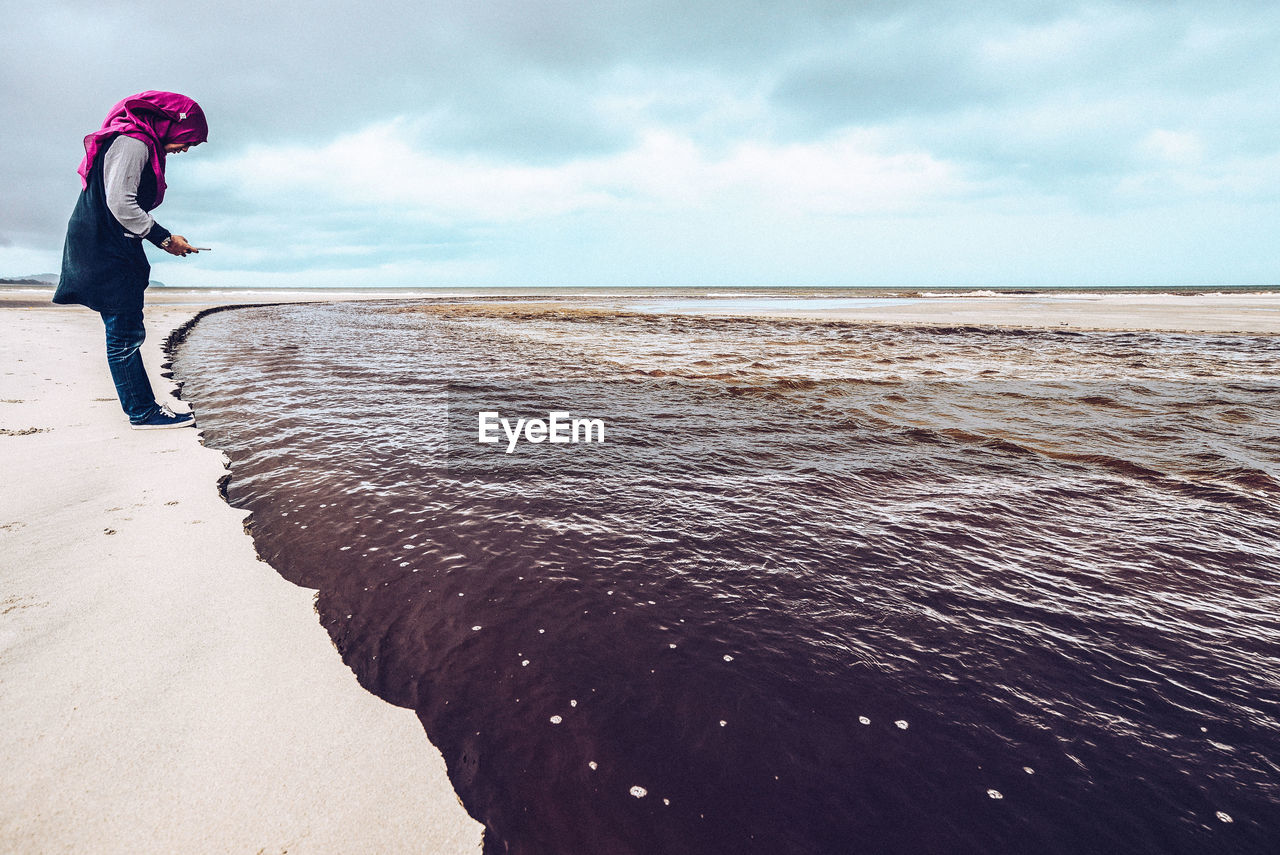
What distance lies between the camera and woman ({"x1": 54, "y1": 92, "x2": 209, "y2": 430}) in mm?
4828

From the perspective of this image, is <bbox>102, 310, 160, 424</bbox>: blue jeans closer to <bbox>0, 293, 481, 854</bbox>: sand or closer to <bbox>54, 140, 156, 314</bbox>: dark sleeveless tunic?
<bbox>54, 140, 156, 314</bbox>: dark sleeveless tunic

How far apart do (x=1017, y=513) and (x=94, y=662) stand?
5.16 meters

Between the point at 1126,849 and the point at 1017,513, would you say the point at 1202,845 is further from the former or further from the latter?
the point at 1017,513

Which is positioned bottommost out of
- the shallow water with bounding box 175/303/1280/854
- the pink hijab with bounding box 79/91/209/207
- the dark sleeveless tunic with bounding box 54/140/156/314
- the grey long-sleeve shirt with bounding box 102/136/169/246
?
the shallow water with bounding box 175/303/1280/854

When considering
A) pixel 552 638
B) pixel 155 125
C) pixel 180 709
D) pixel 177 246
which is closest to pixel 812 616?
pixel 552 638

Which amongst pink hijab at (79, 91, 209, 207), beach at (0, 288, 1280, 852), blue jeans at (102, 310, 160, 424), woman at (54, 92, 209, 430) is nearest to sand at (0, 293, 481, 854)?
beach at (0, 288, 1280, 852)

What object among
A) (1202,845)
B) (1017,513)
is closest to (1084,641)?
(1202,845)

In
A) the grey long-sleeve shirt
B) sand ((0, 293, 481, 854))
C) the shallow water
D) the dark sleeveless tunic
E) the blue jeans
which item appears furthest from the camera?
the blue jeans

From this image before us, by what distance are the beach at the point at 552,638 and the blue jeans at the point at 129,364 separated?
0.92 ft

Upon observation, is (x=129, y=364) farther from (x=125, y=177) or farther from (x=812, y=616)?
(x=812, y=616)

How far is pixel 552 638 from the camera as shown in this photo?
247cm

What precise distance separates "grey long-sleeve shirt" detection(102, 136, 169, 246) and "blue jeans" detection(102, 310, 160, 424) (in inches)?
37.8

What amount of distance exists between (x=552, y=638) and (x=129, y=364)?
5721 mm

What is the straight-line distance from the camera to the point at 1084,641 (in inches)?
97.1
